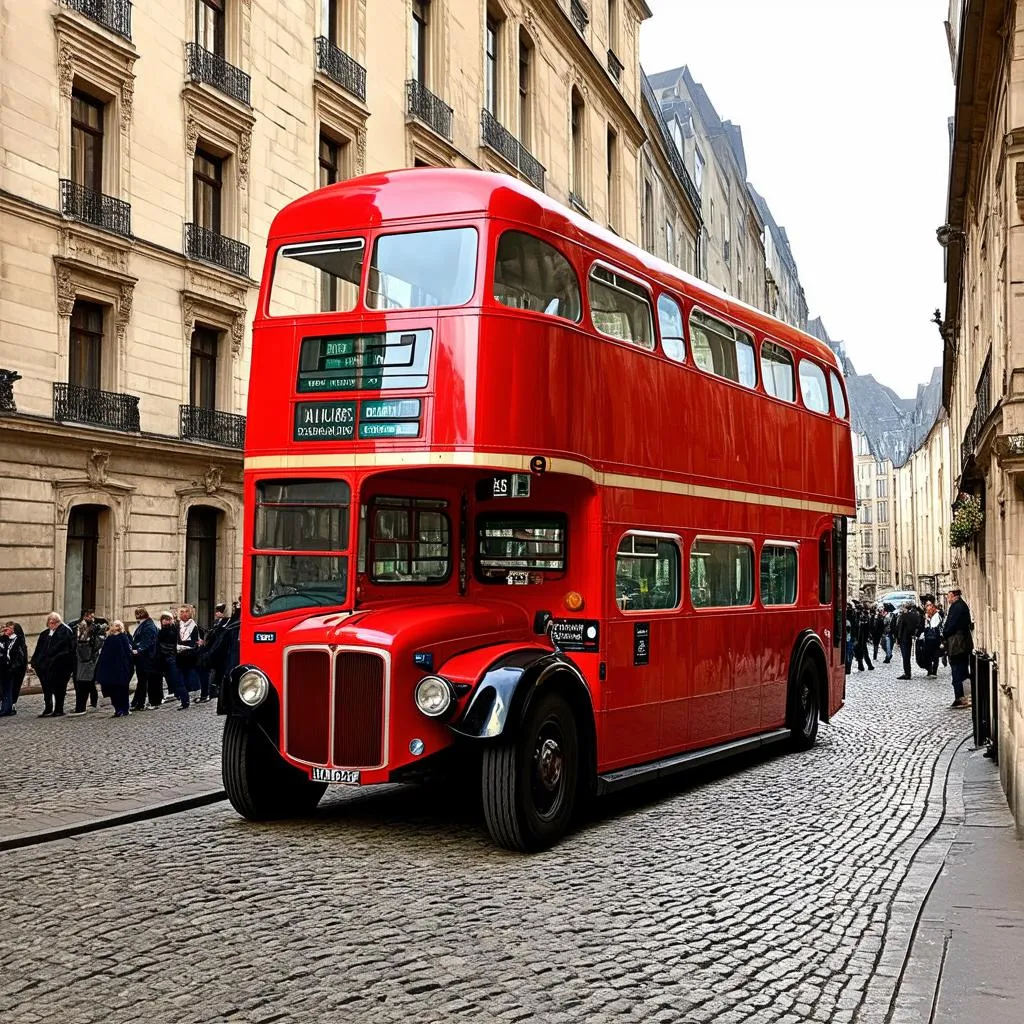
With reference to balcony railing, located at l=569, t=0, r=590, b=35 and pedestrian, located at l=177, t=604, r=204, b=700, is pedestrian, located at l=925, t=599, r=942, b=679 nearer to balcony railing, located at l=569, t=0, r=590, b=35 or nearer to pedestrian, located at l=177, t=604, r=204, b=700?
pedestrian, located at l=177, t=604, r=204, b=700

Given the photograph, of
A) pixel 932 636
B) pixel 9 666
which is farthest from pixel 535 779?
pixel 932 636

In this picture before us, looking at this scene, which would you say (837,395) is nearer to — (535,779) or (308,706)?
(535,779)

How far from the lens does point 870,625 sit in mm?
39125

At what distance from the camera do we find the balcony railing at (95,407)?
22.4 metres

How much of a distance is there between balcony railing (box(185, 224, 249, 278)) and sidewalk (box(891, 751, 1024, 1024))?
20.3 metres

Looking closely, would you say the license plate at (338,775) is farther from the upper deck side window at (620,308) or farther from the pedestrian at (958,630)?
the pedestrian at (958,630)

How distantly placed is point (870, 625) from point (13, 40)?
28385 millimetres

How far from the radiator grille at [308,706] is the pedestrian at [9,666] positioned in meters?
11.5

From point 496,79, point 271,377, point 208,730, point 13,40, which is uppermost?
point 496,79

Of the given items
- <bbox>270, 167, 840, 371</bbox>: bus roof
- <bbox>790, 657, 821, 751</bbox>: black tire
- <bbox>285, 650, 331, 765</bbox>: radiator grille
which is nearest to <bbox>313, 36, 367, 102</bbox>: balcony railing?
<bbox>790, 657, 821, 751</bbox>: black tire

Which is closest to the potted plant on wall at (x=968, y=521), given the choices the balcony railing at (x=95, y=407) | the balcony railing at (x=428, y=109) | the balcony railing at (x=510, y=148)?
the balcony railing at (x=95, y=407)

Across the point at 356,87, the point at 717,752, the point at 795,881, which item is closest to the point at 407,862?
the point at 795,881

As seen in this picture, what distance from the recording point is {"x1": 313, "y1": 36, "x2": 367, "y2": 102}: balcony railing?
95.6 ft

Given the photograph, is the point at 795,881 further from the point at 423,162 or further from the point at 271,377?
the point at 423,162
